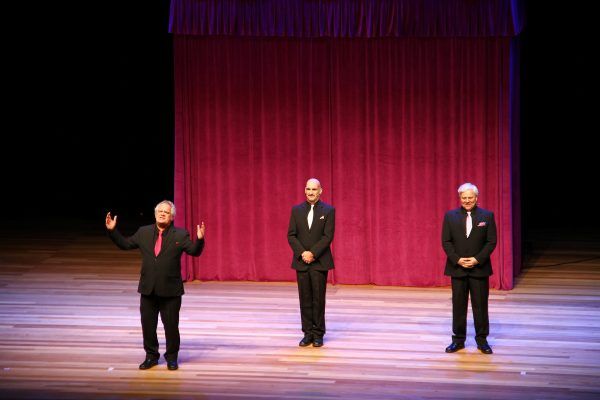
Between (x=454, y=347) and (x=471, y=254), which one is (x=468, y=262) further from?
(x=454, y=347)

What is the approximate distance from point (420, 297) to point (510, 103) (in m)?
2.05

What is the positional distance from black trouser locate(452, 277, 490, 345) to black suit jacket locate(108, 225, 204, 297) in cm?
192

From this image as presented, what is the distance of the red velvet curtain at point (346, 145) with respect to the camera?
961cm

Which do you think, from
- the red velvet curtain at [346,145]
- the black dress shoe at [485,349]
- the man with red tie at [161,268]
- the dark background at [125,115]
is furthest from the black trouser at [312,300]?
the dark background at [125,115]

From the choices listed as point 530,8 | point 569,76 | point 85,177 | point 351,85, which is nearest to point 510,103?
point 351,85

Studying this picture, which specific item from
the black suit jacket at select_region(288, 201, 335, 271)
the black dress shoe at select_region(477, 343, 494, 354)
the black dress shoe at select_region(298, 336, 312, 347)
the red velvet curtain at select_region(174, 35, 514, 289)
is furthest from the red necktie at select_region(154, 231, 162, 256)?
the red velvet curtain at select_region(174, 35, 514, 289)

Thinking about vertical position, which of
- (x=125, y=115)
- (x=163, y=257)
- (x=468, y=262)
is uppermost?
(x=125, y=115)

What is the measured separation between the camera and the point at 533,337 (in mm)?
7754

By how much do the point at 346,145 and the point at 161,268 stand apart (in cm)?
361

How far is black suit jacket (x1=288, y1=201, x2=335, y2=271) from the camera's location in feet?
24.3

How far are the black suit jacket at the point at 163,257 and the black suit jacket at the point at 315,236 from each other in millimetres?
976

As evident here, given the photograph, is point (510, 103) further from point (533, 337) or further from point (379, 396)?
point (379, 396)

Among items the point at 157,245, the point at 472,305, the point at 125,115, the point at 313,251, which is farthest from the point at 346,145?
the point at 125,115

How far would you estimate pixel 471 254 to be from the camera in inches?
283
